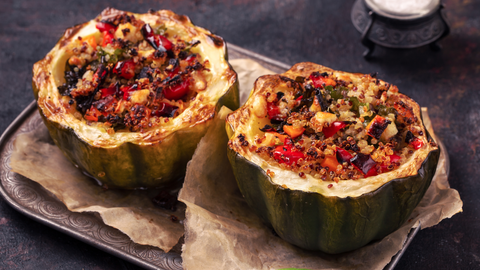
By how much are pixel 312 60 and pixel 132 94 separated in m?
1.90

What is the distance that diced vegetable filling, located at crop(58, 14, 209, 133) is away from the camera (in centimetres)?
293

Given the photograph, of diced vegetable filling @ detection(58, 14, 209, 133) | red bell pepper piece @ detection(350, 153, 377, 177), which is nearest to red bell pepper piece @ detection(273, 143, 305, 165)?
red bell pepper piece @ detection(350, 153, 377, 177)

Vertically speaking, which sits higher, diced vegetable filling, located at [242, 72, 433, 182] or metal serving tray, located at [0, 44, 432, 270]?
diced vegetable filling, located at [242, 72, 433, 182]

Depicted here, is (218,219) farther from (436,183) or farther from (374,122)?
(436,183)

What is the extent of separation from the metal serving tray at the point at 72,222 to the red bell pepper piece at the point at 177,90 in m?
0.84

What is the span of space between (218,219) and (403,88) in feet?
6.71

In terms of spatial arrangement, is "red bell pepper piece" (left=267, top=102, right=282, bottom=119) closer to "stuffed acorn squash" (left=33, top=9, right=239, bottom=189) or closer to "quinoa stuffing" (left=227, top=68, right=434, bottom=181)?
"quinoa stuffing" (left=227, top=68, right=434, bottom=181)

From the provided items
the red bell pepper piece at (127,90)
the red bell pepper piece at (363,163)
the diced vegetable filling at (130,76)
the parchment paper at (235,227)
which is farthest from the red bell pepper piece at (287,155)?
the red bell pepper piece at (127,90)

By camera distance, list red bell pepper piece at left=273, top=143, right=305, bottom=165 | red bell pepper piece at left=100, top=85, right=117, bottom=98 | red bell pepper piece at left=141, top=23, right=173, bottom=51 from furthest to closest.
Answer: red bell pepper piece at left=141, top=23, right=173, bottom=51, red bell pepper piece at left=100, top=85, right=117, bottom=98, red bell pepper piece at left=273, top=143, right=305, bottom=165

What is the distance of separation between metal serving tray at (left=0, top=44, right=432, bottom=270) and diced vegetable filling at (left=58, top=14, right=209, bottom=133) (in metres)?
0.55

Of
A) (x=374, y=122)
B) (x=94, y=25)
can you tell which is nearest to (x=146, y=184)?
(x=94, y=25)

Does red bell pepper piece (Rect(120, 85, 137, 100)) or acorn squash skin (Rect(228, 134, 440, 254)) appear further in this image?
red bell pepper piece (Rect(120, 85, 137, 100))

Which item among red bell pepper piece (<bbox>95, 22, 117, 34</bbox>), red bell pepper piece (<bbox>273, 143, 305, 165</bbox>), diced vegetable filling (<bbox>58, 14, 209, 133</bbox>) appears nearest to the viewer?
red bell pepper piece (<bbox>273, 143, 305, 165</bbox>)

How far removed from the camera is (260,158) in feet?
8.45
